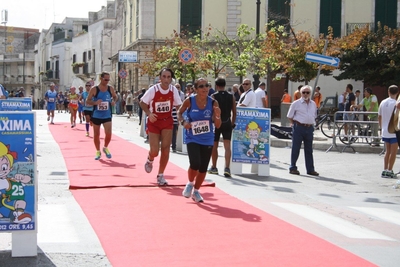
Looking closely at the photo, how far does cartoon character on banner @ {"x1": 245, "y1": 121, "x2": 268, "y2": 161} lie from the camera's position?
13.6 metres

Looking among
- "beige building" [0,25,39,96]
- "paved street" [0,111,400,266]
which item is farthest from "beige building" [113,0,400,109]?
"beige building" [0,25,39,96]

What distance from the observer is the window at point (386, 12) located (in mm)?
46281

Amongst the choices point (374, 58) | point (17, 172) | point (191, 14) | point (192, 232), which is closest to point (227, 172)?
point (192, 232)

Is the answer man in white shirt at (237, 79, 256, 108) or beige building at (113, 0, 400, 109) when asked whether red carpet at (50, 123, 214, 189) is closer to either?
man in white shirt at (237, 79, 256, 108)

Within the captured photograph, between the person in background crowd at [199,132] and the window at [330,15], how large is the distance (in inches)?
1512

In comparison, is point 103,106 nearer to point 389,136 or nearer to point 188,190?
point 188,190

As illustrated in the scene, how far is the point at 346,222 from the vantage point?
8844mm

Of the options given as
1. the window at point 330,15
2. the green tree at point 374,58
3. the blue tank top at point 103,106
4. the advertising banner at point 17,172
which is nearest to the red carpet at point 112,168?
the blue tank top at point 103,106

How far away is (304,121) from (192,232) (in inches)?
276

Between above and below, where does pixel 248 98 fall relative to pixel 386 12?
below

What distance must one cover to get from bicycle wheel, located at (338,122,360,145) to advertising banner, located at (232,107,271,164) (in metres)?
7.04

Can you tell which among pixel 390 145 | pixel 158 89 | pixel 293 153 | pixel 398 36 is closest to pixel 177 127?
pixel 293 153

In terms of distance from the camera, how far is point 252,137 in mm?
13680

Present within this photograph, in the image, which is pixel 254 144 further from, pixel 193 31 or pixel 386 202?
pixel 193 31
